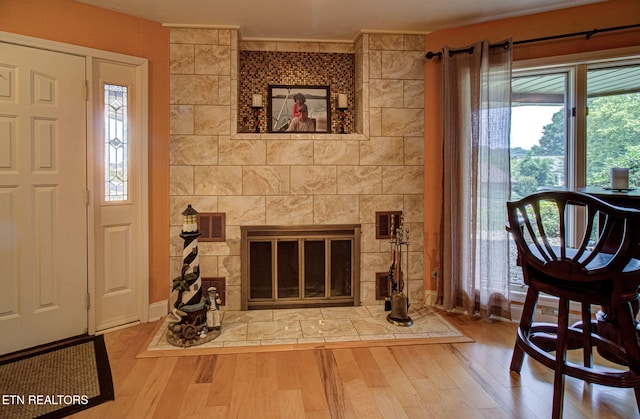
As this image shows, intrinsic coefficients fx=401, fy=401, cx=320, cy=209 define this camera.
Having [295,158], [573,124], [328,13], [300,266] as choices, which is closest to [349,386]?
[300,266]

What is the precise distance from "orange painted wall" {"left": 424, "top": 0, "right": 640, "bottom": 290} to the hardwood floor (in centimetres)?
122

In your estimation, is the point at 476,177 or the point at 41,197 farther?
the point at 476,177

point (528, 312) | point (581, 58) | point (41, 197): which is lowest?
point (528, 312)

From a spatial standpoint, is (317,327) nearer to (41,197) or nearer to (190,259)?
(190,259)

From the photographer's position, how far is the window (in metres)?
3.00

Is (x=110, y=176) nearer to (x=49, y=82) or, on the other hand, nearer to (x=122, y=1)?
(x=49, y=82)

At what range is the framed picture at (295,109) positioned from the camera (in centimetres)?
372

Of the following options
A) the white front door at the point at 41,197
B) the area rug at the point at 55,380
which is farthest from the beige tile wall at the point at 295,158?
the area rug at the point at 55,380

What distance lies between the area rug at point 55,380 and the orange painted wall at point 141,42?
743mm

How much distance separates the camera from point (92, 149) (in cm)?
296

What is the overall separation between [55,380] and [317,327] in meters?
1.74

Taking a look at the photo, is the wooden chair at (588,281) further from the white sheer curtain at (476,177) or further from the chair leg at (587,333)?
the white sheer curtain at (476,177)

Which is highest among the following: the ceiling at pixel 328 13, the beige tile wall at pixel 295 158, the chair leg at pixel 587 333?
the ceiling at pixel 328 13

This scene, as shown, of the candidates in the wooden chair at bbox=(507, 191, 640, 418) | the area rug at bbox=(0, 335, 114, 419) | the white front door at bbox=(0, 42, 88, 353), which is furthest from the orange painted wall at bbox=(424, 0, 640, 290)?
the white front door at bbox=(0, 42, 88, 353)
